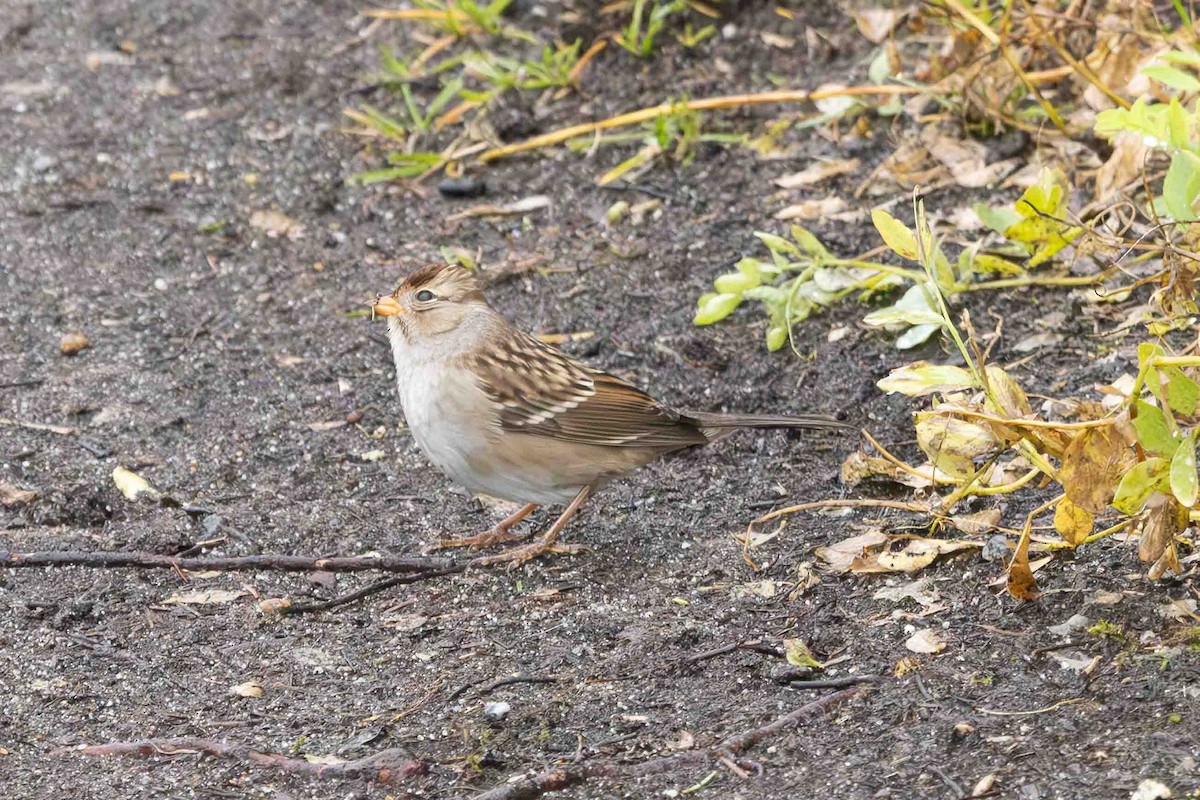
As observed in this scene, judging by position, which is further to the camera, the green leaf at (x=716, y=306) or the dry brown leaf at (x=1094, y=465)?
the green leaf at (x=716, y=306)

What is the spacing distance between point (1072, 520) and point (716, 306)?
6.07 ft

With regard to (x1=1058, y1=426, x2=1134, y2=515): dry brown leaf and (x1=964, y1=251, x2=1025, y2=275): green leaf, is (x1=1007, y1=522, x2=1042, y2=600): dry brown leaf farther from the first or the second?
(x1=964, y1=251, x2=1025, y2=275): green leaf

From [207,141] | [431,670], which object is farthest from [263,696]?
[207,141]

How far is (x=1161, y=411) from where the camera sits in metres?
2.84

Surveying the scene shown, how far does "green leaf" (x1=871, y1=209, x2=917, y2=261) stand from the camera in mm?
3115

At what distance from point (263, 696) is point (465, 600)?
71 cm

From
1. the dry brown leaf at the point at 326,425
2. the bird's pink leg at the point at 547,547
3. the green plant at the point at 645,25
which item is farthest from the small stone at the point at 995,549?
the green plant at the point at 645,25

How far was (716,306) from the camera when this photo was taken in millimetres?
4785

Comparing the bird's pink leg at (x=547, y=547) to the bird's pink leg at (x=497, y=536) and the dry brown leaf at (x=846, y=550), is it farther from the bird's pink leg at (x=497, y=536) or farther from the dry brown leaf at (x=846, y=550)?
the dry brown leaf at (x=846, y=550)

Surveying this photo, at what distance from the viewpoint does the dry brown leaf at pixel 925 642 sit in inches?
130

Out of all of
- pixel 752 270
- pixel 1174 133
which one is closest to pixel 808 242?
pixel 752 270

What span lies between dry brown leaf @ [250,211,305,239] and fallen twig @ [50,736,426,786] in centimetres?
310

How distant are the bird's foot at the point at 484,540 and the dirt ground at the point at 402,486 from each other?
0.23 ft

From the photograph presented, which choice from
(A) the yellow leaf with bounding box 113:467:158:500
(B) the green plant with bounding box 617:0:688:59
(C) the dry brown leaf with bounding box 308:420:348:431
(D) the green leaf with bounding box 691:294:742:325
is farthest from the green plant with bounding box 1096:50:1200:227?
(B) the green plant with bounding box 617:0:688:59
